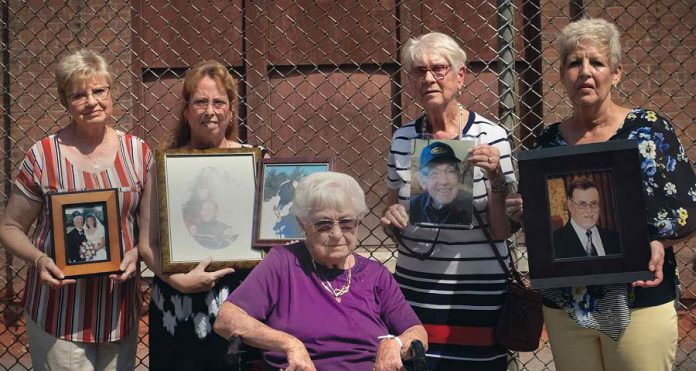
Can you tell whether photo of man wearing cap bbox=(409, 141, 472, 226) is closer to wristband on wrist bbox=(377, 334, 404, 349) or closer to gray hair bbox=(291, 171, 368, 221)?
gray hair bbox=(291, 171, 368, 221)

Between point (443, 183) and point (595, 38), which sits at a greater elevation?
point (595, 38)

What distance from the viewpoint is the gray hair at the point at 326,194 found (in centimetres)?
323

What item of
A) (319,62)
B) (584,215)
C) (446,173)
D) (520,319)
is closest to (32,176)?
(446,173)

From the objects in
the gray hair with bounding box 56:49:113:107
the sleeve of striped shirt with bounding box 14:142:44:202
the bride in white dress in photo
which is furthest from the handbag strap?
the sleeve of striped shirt with bounding box 14:142:44:202

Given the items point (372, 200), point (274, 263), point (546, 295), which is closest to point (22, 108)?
point (372, 200)

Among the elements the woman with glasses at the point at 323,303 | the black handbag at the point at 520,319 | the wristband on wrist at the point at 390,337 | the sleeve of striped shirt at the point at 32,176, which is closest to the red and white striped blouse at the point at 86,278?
the sleeve of striped shirt at the point at 32,176

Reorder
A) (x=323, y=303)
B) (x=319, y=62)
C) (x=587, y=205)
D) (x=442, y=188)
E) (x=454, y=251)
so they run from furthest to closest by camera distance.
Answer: (x=319, y=62) < (x=454, y=251) < (x=442, y=188) < (x=323, y=303) < (x=587, y=205)

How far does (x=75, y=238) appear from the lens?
3.66 metres

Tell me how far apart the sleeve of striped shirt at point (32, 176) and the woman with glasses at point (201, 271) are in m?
0.51

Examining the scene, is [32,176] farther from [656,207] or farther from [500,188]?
[656,207]

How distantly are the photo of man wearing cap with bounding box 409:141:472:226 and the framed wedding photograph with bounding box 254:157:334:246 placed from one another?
0.55 m

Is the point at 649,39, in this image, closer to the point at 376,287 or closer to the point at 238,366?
the point at 376,287

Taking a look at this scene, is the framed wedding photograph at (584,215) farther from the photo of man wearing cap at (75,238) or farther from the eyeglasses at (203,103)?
the photo of man wearing cap at (75,238)

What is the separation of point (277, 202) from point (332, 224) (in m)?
0.53
